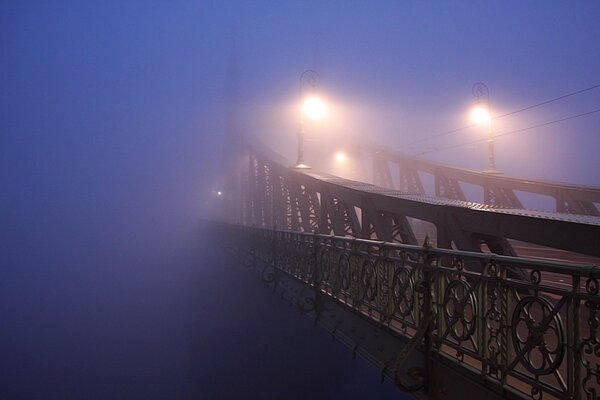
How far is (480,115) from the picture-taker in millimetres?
16078

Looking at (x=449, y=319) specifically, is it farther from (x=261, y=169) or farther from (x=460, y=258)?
(x=261, y=169)

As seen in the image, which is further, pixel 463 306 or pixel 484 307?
pixel 463 306

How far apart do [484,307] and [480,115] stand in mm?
14731

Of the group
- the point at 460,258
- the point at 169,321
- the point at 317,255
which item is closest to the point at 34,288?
the point at 169,321

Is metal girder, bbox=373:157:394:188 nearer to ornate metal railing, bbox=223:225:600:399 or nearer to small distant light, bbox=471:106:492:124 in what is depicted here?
small distant light, bbox=471:106:492:124

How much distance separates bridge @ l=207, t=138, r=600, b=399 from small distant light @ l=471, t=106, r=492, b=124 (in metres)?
9.00

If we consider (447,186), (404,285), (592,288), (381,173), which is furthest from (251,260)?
(381,173)

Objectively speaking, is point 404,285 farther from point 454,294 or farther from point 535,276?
point 535,276

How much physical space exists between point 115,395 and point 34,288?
41.9 m

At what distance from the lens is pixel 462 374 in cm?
346

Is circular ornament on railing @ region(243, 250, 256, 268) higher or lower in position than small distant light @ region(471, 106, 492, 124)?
lower

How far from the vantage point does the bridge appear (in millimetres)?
2652

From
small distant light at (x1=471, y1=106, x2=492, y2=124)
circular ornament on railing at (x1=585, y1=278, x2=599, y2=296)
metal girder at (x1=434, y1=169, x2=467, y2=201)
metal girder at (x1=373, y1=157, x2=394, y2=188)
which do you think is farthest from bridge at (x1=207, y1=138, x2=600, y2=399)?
metal girder at (x1=373, y1=157, x2=394, y2=188)

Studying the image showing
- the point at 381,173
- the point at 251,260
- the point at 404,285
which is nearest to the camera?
the point at 404,285
